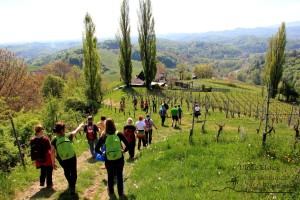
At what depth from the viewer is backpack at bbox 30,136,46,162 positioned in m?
7.93

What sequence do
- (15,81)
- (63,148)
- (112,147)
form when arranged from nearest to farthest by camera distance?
1. (112,147)
2. (63,148)
3. (15,81)

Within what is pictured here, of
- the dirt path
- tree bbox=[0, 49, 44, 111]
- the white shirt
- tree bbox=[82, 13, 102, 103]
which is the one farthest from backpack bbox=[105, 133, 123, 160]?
tree bbox=[82, 13, 102, 103]

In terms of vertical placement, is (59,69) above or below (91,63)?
below

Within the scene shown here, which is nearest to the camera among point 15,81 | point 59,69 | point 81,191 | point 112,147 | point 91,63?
point 112,147

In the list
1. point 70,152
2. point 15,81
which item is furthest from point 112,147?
point 15,81

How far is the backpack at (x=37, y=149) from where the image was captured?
7930 millimetres

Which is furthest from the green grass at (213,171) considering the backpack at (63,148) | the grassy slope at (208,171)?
the backpack at (63,148)

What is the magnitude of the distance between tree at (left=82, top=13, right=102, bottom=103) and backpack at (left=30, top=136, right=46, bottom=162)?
29.3 metres

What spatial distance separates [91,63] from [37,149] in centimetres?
2967

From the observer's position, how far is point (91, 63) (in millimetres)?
36375

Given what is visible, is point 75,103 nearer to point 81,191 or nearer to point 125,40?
point 125,40

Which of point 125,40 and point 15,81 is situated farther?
point 125,40

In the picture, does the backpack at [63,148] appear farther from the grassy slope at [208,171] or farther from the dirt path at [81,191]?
the grassy slope at [208,171]

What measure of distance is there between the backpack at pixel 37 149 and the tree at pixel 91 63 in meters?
29.3
